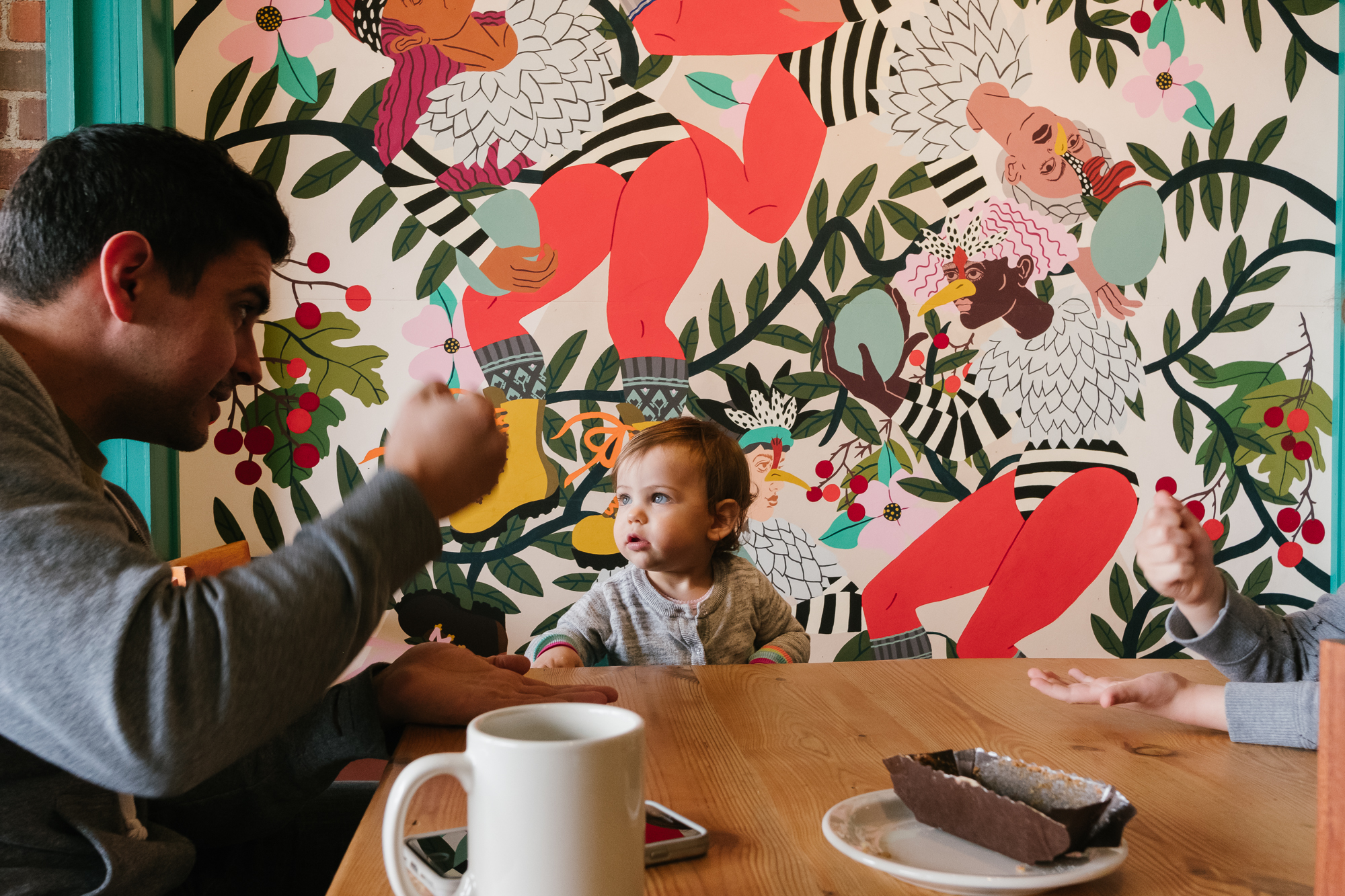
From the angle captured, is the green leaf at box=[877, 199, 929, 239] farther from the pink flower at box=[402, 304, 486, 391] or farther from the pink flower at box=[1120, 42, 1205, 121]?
the pink flower at box=[402, 304, 486, 391]

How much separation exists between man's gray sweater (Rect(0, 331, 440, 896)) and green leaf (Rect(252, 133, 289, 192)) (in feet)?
5.51

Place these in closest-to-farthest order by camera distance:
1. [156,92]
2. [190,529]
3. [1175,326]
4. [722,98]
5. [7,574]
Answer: [7,574] < [156,92] < [190,529] < [722,98] < [1175,326]

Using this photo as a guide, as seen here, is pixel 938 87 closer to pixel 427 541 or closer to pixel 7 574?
pixel 427 541

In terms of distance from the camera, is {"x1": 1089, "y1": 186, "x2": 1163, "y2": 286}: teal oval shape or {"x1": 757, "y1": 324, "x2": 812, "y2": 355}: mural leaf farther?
{"x1": 1089, "y1": 186, "x2": 1163, "y2": 286}: teal oval shape

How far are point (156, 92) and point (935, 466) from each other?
2038 mm

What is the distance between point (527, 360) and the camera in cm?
226

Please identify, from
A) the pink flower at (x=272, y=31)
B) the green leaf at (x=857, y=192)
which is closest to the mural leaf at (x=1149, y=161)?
the green leaf at (x=857, y=192)

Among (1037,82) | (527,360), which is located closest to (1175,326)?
(1037,82)

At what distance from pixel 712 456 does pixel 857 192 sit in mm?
927

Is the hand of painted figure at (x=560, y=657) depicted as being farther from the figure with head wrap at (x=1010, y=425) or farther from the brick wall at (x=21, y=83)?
the brick wall at (x=21, y=83)

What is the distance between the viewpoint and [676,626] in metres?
1.73

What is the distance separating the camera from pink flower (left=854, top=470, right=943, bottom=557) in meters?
2.39

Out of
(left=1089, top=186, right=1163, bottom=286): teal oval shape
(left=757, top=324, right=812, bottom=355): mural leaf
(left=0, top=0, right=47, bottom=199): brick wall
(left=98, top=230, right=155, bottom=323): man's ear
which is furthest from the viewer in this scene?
(left=1089, top=186, right=1163, bottom=286): teal oval shape

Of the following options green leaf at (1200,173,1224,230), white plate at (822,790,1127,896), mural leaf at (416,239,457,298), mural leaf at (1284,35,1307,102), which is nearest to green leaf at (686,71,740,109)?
mural leaf at (416,239,457,298)
